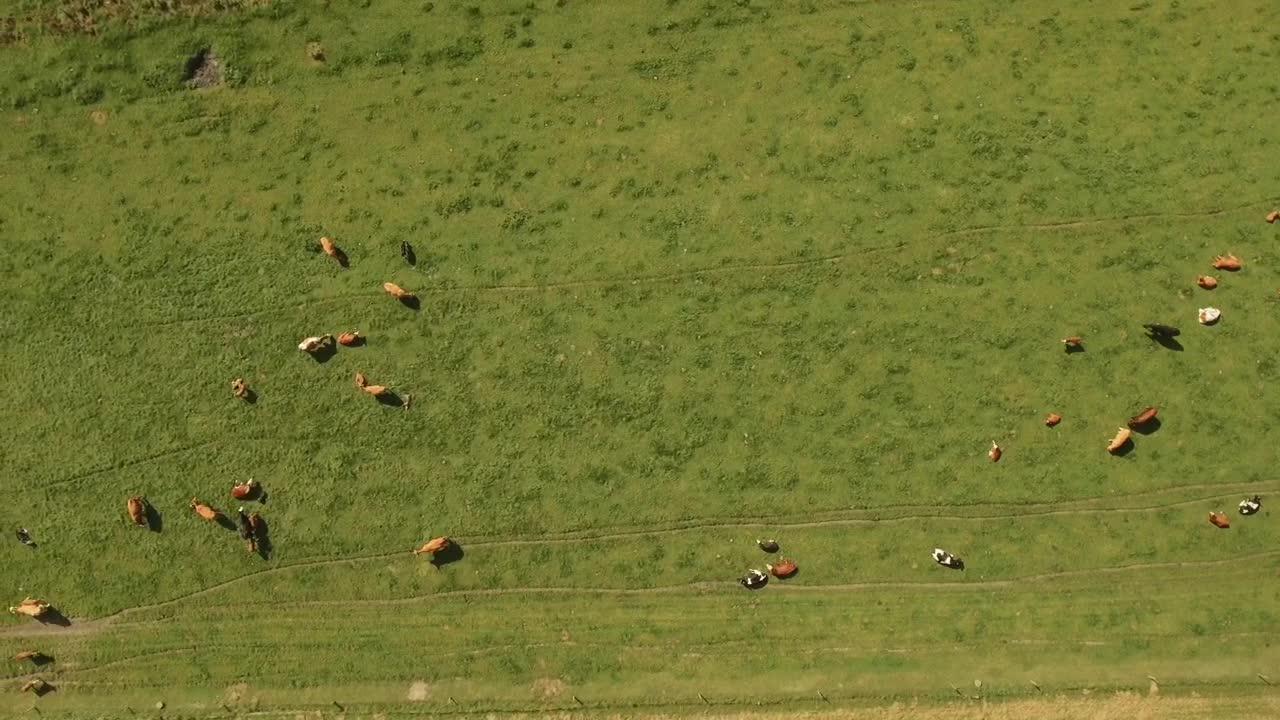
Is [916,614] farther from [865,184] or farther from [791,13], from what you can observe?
[791,13]

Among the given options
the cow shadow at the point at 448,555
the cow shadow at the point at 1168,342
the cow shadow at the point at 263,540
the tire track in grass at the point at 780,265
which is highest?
the tire track in grass at the point at 780,265

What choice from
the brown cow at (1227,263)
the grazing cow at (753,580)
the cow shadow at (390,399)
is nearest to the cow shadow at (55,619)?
the cow shadow at (390,399)

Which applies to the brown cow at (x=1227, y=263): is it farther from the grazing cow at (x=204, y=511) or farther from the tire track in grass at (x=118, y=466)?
the tire track in grass at (x=118, y=466)

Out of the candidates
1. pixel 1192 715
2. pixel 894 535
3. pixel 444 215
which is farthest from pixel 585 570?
pixel 1192 715

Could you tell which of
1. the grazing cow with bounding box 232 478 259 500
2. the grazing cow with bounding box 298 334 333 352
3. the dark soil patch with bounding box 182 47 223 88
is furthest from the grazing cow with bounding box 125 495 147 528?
the dark soil patch with bounding box 182 47 223 88

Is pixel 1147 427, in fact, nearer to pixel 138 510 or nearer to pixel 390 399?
pixel 390 399

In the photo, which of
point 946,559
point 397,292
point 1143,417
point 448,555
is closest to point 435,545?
point 448,555
